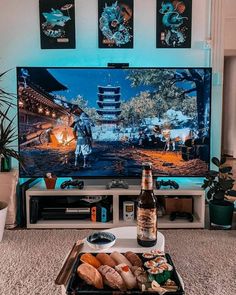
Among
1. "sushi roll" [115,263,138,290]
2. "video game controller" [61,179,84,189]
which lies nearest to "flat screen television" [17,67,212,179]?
"video game controller" [61,179,84,189]

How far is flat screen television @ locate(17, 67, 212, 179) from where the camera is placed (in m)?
2.96

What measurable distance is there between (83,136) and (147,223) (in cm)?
156

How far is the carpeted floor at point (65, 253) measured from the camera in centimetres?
192

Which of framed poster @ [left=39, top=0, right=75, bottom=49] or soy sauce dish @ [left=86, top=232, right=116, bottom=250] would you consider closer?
soy sauce dish @ [left=86, top=232, right=116, bottom=250]

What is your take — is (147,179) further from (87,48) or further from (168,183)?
(87,48)

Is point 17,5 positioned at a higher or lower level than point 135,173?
higher

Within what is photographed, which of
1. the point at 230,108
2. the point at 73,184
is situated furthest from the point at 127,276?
the point at 230,108

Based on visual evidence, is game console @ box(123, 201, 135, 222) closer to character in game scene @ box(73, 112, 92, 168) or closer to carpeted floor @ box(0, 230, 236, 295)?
carpeted floor @ box(0, 230, 236, 295)

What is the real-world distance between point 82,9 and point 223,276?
8.59ft

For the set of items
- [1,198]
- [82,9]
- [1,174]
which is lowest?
[1,198]

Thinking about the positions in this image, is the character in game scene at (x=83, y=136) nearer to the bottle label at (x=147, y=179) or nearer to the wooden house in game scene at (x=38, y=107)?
the wooden house in game scene at (x=38, y=107)

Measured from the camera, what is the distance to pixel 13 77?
3236mm

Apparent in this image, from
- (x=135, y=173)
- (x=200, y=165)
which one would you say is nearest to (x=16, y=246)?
(x=135, y=173)

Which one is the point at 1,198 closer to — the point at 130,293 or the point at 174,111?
the point at 174,111
